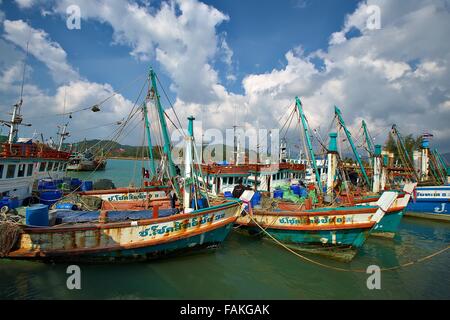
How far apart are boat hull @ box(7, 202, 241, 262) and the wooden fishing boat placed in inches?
111

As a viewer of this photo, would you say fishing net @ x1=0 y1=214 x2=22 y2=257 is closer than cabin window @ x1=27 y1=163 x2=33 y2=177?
Yes

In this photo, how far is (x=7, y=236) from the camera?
26.2 ft

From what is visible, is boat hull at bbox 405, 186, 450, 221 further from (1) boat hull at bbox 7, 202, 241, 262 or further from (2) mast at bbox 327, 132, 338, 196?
(1) boat hull at bbox 7, 202, 241, 262

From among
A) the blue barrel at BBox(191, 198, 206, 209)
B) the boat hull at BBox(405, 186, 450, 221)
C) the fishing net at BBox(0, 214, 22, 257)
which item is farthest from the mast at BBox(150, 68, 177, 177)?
the boat hull at BBox(405, 186, 450, 221)

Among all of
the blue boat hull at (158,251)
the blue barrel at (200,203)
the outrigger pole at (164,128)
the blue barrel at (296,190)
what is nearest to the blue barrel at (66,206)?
the blue boat hull at (158,251)

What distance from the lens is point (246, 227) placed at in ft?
43.7

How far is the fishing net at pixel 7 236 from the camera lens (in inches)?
313

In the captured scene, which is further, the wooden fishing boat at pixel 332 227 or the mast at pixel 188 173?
the mast at pixel 188 173

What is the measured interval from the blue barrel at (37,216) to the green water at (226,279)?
148 cm

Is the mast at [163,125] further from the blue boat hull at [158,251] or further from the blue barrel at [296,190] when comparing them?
the blue barrel at [296,190]

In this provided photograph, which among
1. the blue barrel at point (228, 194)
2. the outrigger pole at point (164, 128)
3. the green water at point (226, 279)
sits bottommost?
the green water at point (226, 279)

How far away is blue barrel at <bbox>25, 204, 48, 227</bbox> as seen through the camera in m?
8.27
